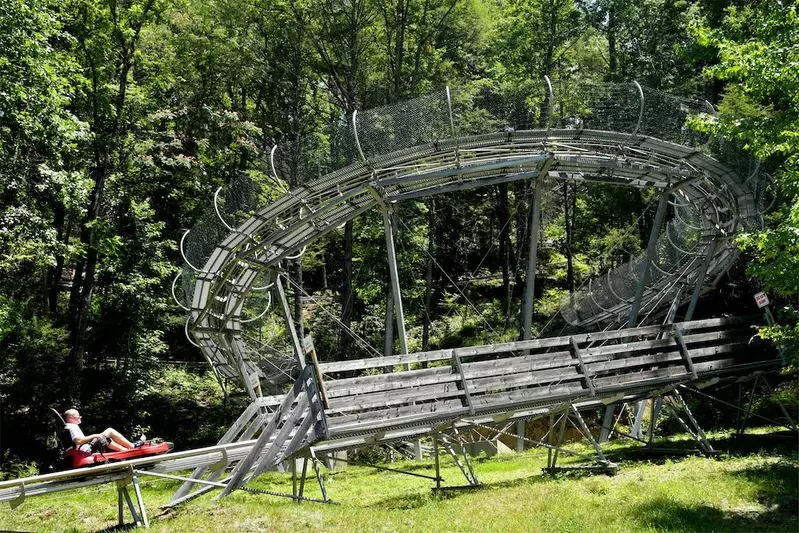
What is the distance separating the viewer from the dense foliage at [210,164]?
20.9 meters

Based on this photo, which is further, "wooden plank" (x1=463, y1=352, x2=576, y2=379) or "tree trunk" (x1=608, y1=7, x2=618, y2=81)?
"tree trunk" (x1=608, y1=7, x2=618, y2=81)

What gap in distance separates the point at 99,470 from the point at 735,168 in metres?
13.9

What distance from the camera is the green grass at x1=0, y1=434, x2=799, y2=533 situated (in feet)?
28.5

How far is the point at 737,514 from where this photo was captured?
29.6 feet

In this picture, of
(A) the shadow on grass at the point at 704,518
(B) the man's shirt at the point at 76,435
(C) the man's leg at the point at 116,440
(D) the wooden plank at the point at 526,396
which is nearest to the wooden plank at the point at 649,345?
(D) the wooden plank at the point at 526,396

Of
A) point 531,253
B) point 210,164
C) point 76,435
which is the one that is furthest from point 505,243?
point 76,435

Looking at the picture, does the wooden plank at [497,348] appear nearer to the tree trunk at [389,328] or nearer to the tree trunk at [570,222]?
the tree trunk at [389,328]

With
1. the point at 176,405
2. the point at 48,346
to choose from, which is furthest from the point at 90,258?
the point at 176,405

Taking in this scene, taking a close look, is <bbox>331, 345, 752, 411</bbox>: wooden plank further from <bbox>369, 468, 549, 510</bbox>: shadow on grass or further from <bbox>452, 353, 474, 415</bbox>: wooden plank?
<bbox>369, 468, 549, 510</bbox>: shadow on grass

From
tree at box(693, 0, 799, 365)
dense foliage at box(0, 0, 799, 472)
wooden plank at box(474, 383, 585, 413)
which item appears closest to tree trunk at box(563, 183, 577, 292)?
dense foliage at box(0, 0, 799, 472)

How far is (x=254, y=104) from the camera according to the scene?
3341cm

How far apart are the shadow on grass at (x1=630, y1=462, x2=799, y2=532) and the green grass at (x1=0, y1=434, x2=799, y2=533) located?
0.01 metres

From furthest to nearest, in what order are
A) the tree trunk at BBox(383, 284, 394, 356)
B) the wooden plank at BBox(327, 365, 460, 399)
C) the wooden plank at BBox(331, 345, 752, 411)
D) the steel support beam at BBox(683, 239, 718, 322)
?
the tree trunk at BBox(383, 284, 394, 356), the steel support beam at BBox(683, 239, 718, 322), the wooden plank at BBox(331, 345, 752, 411), the wooden plank at BBox(327, 365, 460, 399)

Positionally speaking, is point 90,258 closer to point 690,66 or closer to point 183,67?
point 183,67
